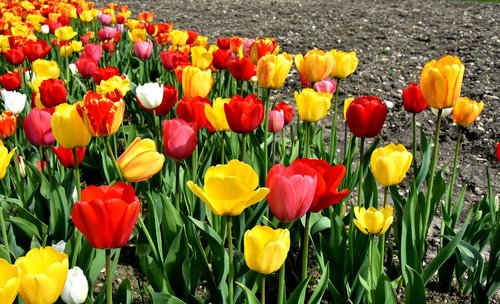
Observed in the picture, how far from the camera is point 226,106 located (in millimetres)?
1907

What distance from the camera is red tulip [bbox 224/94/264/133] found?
6.25ft

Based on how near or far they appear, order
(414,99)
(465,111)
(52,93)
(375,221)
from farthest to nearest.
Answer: (52,93)
(414,99)
(465,111)
(375,221)

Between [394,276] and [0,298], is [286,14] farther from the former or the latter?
[0,298]

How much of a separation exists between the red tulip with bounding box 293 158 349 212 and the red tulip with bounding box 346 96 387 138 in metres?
0.50

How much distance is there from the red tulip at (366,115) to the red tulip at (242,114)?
30 centimetres

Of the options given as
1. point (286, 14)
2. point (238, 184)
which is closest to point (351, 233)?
point (238, 184)

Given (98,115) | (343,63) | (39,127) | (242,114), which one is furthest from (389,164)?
(39,127)

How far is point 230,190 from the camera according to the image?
4.39 ft

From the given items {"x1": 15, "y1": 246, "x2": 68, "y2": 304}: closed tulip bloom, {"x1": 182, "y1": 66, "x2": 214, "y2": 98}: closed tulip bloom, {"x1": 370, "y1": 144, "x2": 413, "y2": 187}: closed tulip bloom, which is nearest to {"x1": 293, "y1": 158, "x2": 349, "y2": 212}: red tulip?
{"x1": 370, "y1": 144, "x2": 413, "y2": 187}: closed tulip bloom

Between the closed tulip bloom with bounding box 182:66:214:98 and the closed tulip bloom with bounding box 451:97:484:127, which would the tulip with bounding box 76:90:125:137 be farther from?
the closed tulip bloom with bounding box 451:97:484:127

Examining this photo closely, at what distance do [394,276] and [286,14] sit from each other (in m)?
6.85

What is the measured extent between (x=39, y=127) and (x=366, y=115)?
1158mm

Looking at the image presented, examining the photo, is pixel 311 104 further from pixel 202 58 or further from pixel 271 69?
pixel 202 58

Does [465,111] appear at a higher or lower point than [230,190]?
lower
